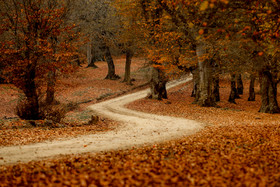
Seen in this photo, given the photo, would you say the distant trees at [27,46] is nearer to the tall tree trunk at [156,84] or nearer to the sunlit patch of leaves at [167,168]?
the sunlit patch of leaves at [167,168]

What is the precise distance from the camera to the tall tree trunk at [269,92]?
19.7 metres

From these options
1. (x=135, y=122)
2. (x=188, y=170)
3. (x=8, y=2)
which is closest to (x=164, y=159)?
(x=188, y=170)

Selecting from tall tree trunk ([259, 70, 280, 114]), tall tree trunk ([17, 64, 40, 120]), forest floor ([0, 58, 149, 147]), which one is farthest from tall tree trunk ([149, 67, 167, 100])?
tall tree trunk ([17, 64, 40, 120])

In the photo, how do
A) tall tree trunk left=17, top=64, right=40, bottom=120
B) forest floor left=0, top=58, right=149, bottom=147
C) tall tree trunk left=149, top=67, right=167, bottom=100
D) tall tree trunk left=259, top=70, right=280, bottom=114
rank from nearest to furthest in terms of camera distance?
forest floor left=0, top=58, right=149, bottom=147
tall tree trunk left=17, top=64, right=40, bottom=120
tall tree trunk left=259, top=70, right=280, bottom=114
tall tree trunk left=149, top=67, right=167, bottom=100

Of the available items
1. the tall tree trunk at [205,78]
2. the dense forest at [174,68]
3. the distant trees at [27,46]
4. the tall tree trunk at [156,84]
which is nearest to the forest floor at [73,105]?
the dense forest at [174,68]

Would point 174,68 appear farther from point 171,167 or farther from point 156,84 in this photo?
point 171,167

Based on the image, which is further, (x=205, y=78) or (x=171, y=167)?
(x=205, y=78)

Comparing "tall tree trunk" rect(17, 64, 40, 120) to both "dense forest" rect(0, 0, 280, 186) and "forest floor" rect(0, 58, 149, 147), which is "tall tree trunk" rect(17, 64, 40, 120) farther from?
"forest floor" rect(0, 58, 149, 147)

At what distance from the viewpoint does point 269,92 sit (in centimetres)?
2039

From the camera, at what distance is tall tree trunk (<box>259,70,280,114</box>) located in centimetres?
1966

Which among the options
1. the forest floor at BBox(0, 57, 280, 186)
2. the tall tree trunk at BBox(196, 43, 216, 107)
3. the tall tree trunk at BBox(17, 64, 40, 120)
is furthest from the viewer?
the tall tree trunk at BBox(196, 43, 216, 107)

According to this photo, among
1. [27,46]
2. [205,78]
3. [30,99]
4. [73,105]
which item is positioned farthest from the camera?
[73,105]

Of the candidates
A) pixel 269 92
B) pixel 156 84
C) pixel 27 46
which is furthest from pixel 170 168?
pixel 156 84

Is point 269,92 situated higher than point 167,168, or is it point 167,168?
point 269,92
